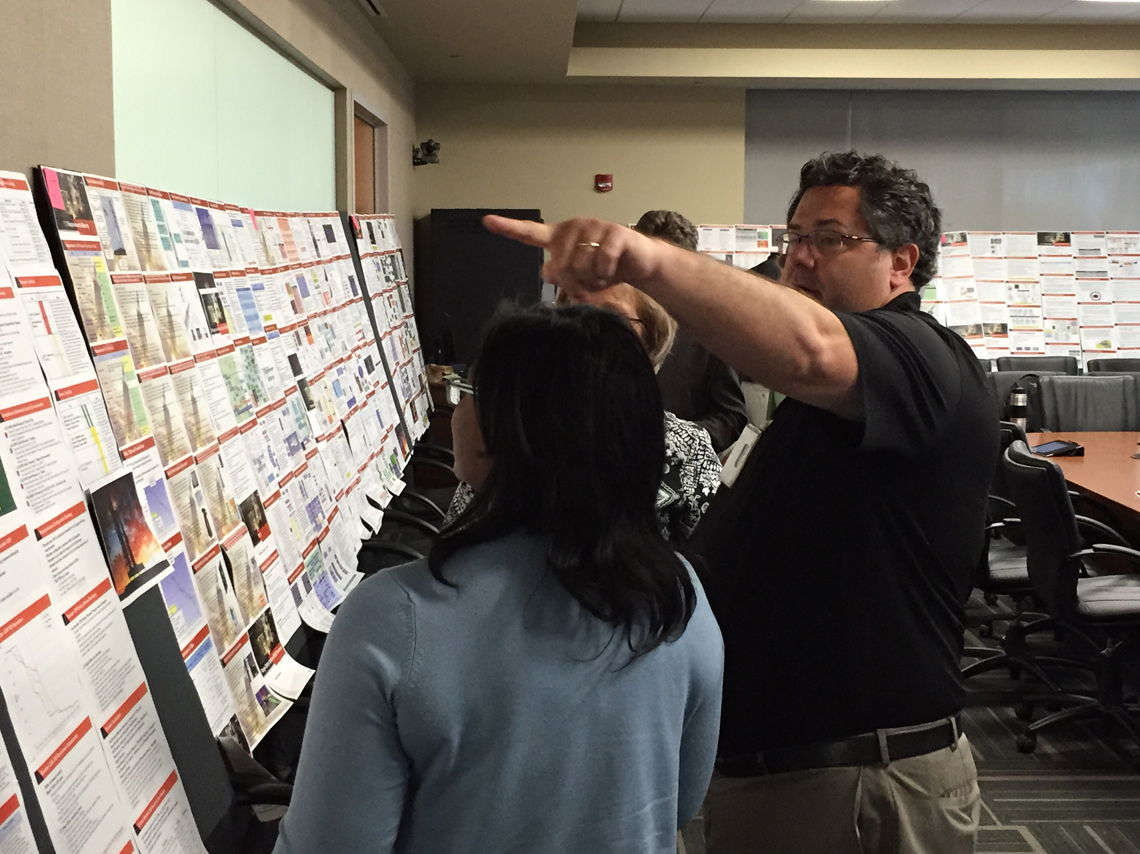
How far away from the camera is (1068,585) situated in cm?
300

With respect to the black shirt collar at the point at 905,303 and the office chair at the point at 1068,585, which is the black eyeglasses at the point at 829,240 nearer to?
the black shirt collar at the point at 905,303

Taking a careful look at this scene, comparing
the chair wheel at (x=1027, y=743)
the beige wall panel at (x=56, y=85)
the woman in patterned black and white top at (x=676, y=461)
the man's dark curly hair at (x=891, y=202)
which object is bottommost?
the chair wheel at (x=1027, y=743)

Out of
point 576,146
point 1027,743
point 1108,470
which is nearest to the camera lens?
point 1027,743

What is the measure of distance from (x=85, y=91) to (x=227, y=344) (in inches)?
23.1

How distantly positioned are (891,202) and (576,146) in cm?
692

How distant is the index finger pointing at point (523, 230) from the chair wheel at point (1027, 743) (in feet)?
9.57

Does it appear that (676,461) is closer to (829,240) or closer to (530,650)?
(829,240)

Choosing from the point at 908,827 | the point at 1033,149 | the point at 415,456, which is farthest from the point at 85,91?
the point at 1033,149

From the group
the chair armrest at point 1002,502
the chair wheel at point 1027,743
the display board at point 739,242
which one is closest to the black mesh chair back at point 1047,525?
the chair wheel at point 1027,743

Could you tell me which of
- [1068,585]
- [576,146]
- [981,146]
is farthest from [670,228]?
[981,146]

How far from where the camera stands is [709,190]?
814 centimetres

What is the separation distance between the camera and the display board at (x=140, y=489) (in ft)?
4.09

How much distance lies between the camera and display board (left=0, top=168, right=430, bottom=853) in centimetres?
125

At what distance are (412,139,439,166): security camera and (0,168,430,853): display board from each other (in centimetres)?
497
